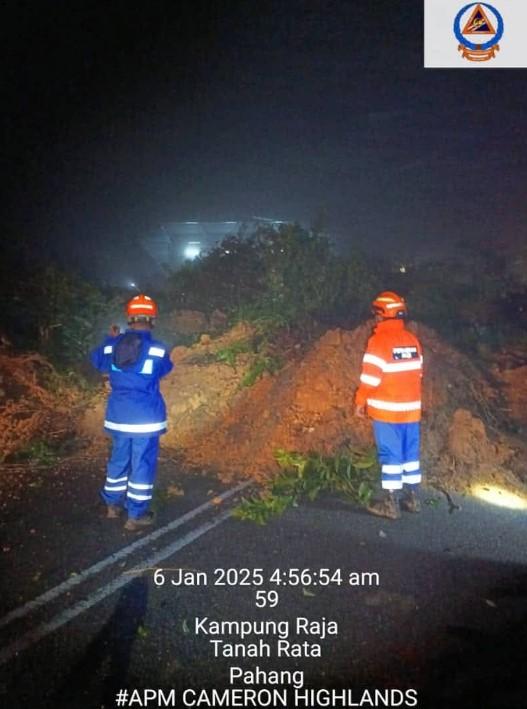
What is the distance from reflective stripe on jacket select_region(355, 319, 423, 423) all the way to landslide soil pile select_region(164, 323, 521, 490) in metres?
1.27

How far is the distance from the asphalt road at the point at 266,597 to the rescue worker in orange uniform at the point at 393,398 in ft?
1.13

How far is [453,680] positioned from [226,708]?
125cm

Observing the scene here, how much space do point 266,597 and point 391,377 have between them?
2369mm

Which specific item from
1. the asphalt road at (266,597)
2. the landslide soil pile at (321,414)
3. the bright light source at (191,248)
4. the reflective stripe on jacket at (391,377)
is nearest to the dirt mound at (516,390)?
the landslide soil pile at (321,414)

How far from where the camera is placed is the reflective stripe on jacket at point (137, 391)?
14.5ft

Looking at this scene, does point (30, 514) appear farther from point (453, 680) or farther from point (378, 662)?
point (453, 680)

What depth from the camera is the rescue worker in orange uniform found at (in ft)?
15.8

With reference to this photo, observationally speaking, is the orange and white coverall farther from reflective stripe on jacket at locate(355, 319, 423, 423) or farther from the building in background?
the building in background

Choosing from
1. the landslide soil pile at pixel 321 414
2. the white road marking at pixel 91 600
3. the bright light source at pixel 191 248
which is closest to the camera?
the white road marking at pixel 91 600

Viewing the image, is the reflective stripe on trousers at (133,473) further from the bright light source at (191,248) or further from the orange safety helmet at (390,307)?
the bright light source at (191,248)

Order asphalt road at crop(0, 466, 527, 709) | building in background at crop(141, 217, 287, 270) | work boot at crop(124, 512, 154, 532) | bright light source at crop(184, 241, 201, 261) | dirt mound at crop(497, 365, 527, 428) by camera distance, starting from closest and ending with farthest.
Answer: asphalt road at crop(0, 466, 527, 709)
work boot at crop(124, 512, 154, 532)
dirt mound at crop(497, 365, 527, 428)
building in background at crop(141, 217, 287, 270)
bright light source at crop(184, 241, 201, 261)

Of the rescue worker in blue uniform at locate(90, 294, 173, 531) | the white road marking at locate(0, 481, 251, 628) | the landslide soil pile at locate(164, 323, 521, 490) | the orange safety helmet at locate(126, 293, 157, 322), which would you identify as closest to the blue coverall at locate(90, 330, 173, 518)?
the rescue worker in blue uniform at locate(90, 294, 173, 531)

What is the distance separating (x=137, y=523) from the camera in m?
4.41

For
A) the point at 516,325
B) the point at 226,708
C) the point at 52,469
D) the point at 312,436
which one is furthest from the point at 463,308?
the point at 226,708
